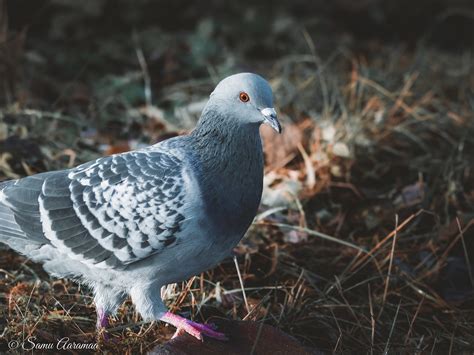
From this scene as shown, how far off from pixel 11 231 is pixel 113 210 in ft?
2.14

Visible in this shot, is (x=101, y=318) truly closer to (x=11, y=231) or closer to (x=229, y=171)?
(x=11, y=231)

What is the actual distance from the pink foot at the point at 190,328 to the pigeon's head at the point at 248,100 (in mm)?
1089

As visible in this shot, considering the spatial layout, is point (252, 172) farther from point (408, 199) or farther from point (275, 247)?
point (408, 199)

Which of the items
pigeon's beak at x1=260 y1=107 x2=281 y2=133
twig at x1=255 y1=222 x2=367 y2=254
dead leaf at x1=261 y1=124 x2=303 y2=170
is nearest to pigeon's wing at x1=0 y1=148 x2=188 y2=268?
pigeon's beak at x1=260 y1=107 x2=281 y2=133

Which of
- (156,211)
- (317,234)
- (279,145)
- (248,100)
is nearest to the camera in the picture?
(156,211)

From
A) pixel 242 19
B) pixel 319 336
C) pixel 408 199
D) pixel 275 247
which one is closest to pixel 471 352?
pixel 319 336

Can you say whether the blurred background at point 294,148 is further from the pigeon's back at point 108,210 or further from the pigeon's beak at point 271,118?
the pigeon's beak at point 271,118

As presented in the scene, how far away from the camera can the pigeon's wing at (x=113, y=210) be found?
11.0 feet

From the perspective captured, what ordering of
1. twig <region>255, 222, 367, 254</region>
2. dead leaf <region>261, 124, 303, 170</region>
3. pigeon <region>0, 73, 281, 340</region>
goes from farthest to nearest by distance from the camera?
1. dead leaf <region>261, 124, 303, 170</region>
2. twig <region>255, 222, 367, 254</region>
3. pigeon <region>0, 73, 281, 340</region>

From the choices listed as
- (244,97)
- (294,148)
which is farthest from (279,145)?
(244,97)

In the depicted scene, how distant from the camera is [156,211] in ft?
11.0

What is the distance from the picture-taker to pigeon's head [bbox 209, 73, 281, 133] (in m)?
3.42

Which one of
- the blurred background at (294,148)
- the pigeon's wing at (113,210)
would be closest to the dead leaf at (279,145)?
the blurred background at (294,148)

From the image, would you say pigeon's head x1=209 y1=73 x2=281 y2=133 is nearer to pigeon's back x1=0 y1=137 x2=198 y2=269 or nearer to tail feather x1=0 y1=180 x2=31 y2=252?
pigeon's back x1=0 y1=137 x2=198 y2=269
